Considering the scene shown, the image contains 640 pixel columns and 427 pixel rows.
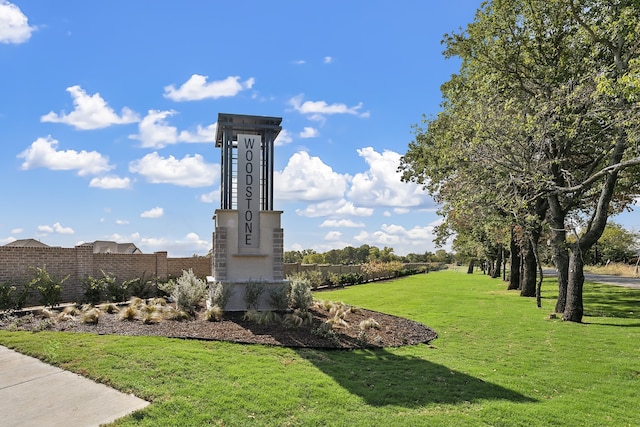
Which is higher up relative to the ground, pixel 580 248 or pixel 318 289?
pixel 580 248

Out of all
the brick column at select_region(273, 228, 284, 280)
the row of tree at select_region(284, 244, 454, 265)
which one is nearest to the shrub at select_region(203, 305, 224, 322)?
the brick column at select_region(273, 228, 284, 280)

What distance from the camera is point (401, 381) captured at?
7066 millimetres

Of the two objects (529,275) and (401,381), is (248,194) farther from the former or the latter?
(529,275)

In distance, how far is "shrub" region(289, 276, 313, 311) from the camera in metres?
12.7

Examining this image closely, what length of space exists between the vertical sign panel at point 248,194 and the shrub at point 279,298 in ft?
4.27

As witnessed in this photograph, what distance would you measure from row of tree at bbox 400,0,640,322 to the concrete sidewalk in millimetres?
10956

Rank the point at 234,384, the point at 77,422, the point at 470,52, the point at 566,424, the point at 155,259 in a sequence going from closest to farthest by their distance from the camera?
the point at 77,422 < the point at 566,424 < the point at 234,384 < the point at 470,52 < the point at 155,259

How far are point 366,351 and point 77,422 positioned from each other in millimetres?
5457

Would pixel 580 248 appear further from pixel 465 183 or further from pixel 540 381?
pixel 540 381

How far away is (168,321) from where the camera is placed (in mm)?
10648

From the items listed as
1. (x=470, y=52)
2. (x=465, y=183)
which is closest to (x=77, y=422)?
(x=465, y=183)

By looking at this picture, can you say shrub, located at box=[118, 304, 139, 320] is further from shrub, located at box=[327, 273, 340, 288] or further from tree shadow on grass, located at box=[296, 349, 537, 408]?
shrub, located at box=[327, 273, 340, 288]

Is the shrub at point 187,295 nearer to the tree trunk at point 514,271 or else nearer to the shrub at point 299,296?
the shrub at point 299,296

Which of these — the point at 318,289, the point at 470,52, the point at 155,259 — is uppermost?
the point at 470,52
